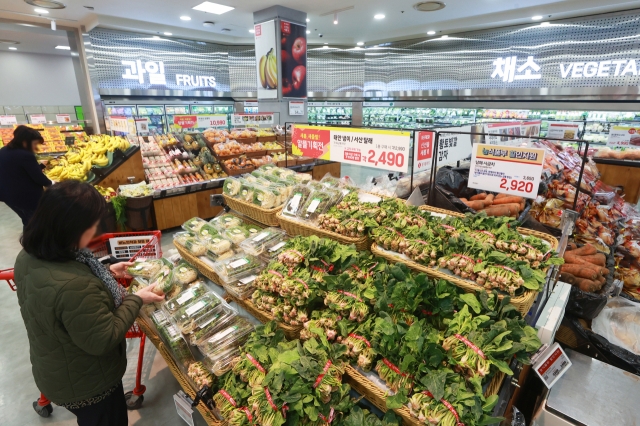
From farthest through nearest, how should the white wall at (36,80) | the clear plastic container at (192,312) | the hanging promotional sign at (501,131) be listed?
1. the white wall at (36,80)
2. the hanging promotional sign at (501,131)
3. the clear plastic container at (192,312)

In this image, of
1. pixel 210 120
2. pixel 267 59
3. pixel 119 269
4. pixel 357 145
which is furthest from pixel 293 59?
pixel 119 269

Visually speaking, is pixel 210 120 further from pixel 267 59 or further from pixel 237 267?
pixel 237 267

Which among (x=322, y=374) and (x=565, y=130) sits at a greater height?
(x=565, y=130)

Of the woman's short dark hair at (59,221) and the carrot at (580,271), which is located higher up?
the woman's short dark hair at (59,221)

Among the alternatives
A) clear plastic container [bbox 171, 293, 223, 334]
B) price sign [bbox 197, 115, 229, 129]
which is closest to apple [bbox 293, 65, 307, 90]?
price sign [bbox 197, 115, 229, 129]

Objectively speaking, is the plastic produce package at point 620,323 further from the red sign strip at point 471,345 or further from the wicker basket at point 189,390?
the wicker basket at point 189,390

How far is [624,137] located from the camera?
276 inches

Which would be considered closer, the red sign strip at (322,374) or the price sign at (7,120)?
the red sign strip at (322,374)

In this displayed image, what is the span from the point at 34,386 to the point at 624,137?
1008 centimetres

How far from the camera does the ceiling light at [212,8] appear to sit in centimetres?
731

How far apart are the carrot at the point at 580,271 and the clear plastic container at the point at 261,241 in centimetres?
213

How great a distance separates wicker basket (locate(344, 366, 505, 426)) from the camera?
49.3 inches

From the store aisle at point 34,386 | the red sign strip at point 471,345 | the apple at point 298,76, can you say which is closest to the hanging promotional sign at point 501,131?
the red sign strip at point 471,345

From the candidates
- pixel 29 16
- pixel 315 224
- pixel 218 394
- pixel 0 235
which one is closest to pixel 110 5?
pixel 29 16
